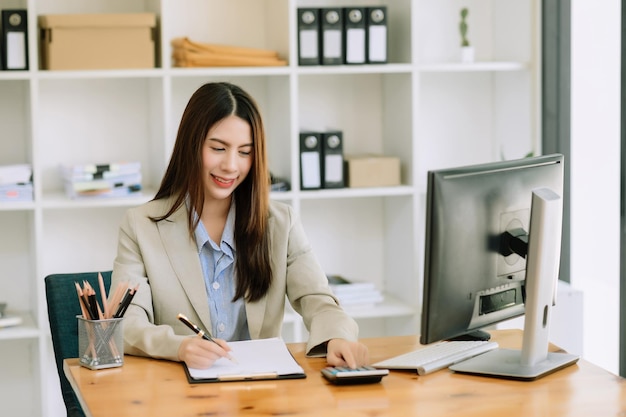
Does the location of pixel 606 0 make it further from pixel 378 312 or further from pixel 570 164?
pixel 378 312

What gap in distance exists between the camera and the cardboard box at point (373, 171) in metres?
3.75

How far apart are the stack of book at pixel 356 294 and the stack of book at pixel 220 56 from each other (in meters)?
0.91

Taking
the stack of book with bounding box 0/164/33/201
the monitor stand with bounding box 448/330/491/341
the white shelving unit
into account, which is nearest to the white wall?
the white shelving unit

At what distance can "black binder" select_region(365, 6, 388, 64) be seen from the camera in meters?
3.67

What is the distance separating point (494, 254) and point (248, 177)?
758 mm

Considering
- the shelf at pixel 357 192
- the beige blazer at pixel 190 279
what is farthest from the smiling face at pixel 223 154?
the shelf at pixel 357 192

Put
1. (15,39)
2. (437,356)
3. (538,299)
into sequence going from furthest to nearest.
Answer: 1. (15,39)
2. (437,356)
3. (538,299)

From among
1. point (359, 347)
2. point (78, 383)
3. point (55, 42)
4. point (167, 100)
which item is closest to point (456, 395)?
point (359, 347)

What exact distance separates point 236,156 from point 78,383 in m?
0.74

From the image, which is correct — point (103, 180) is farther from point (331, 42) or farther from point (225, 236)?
point (225, 236)

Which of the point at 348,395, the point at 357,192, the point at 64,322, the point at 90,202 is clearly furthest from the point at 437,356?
the point at 90,202

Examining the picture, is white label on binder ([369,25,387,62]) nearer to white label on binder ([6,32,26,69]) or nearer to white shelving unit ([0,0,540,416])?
white shelving unit ([0,0,540,416])

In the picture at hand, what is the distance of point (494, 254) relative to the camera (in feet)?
6.64

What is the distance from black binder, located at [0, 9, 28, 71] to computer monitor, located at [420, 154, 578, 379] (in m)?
2.09
